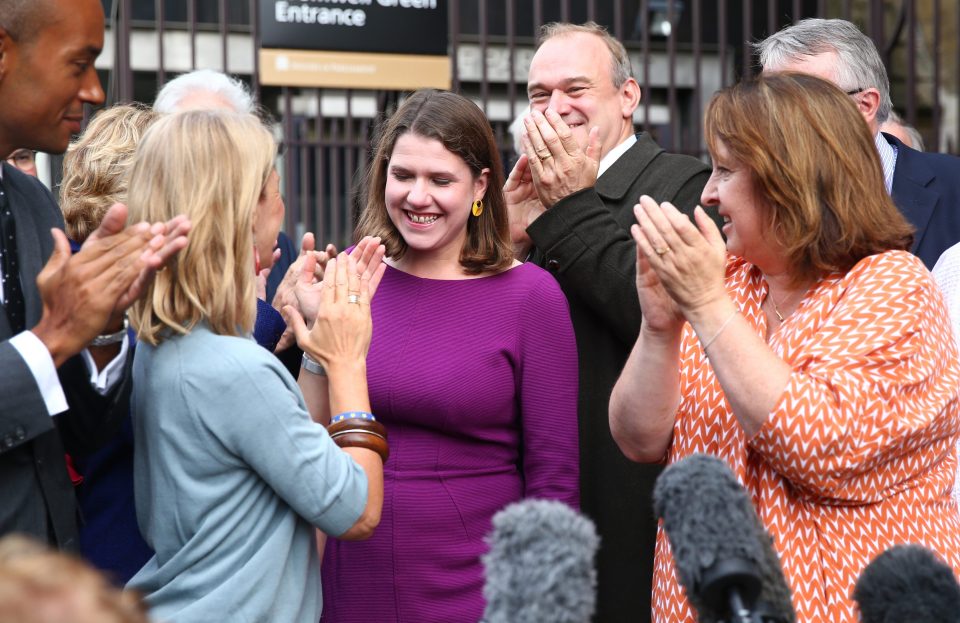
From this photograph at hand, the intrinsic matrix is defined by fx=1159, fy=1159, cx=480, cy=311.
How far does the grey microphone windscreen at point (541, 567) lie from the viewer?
1234 millimetres

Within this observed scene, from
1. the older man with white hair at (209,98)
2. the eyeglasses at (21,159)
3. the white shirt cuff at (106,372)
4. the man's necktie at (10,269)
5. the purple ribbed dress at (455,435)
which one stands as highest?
the older man with white hair at (209,98)

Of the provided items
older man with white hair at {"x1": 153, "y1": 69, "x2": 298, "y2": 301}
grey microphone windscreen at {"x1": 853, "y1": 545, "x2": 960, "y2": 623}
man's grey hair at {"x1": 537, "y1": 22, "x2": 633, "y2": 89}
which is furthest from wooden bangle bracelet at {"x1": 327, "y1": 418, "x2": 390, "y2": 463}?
man's grey hair at {"x1": 537, "y1": 22, "x2": 633, "y2": 89}

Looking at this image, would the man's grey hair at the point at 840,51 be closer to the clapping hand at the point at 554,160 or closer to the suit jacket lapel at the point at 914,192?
the suit jacket lapel at the point at 914,192

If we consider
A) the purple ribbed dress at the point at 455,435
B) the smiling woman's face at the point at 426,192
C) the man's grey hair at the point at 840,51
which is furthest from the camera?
the man's grey hair at the point at 840,51

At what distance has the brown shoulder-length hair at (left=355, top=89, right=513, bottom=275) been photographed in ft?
8.94

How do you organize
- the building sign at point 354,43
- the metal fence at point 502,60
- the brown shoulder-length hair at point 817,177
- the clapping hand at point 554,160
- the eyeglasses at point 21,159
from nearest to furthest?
the brown shoulder-length hair at point 817,177 < the clapping hand at point 554,160 < the eyeglasses at point 21,159 < the building sign at point 354,43 < the metal fence at point 502,60

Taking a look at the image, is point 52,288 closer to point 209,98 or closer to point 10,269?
point 10,269

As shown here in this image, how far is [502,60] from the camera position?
8.36 meters

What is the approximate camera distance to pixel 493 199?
112 inches

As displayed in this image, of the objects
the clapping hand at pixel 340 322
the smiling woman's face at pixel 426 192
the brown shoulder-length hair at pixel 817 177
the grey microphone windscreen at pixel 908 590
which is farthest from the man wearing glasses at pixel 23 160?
the grey microphone windscreen at pixel 908 590

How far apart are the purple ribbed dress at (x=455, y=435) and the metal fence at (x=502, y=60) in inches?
115

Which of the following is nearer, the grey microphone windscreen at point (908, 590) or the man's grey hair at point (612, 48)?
the grey microphone windscreen at point (908, 590)

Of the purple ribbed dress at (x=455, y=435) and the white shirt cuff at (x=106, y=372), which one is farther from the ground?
the white shirt cuff at (x=106, y=372)

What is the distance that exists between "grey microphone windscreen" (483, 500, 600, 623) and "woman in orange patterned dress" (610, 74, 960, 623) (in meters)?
0.74
